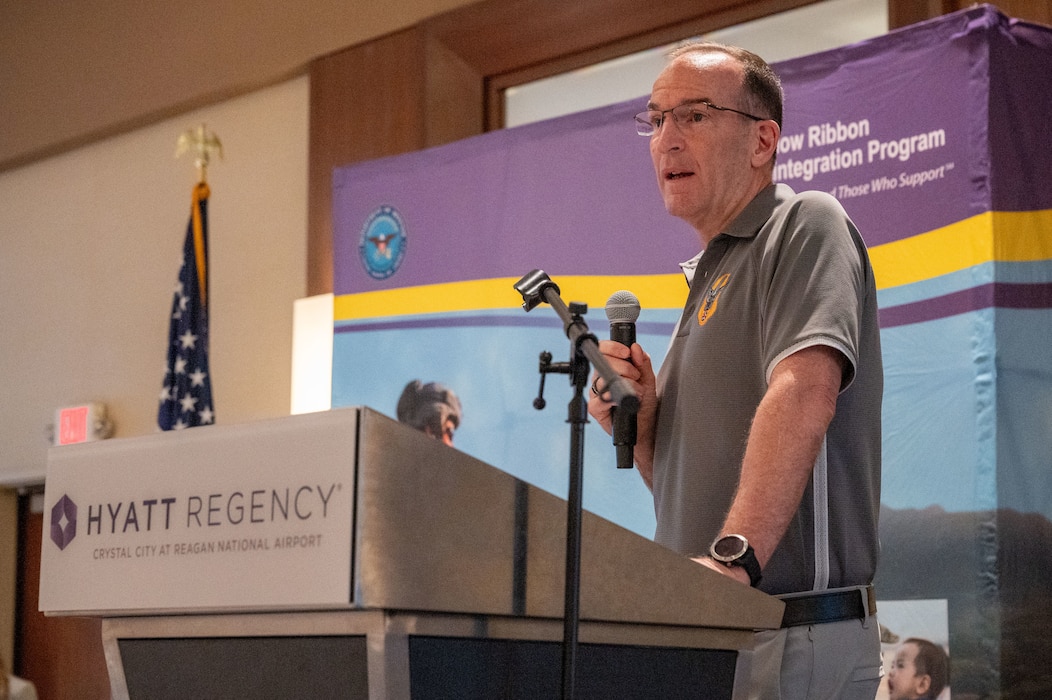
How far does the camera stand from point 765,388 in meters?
1.65

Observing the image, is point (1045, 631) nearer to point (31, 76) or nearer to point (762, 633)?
point (762, 633)

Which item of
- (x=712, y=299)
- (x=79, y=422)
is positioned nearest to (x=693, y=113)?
(x=712, y=299)

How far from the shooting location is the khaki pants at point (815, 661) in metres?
1.48

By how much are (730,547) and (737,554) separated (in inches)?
0.6

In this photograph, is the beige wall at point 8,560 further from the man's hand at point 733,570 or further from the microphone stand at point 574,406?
the man's hand at point 733,570

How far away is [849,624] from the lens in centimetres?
155

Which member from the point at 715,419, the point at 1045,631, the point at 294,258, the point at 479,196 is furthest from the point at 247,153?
the point at 715,419

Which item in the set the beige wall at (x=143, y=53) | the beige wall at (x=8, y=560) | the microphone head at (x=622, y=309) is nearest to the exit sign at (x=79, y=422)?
the beige wall at (x=8, y=560)

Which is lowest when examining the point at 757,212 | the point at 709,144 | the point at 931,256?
the point at 757,212

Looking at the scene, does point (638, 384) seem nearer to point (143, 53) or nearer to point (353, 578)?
point (353, 578)

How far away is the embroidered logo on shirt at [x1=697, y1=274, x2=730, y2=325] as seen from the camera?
5.73 ft

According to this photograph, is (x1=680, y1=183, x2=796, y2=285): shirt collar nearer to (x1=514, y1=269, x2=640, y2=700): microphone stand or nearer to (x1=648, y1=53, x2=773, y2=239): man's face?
(x1=648, y1=53, x2=773, y2=239): man's face

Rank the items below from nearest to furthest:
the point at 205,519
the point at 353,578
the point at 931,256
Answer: the point at 353,578 → the point at 205,519 → the point at 931,256

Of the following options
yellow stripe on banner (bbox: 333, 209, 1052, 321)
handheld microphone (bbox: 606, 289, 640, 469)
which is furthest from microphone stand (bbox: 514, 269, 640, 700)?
Answer: yellow stripe on banner (bbox: 333, 209, 1052, 321)
